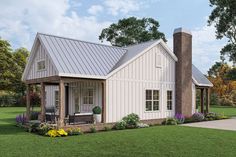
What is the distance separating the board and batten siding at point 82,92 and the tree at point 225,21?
22.9 metres

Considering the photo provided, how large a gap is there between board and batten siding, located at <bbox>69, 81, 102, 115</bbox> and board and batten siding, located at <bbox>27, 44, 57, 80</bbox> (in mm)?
2949

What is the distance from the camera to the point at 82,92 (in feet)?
66.0

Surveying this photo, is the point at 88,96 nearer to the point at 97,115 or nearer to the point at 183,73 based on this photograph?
the point at 97,115

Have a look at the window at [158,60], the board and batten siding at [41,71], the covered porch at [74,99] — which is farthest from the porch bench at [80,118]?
the window at [158,60]

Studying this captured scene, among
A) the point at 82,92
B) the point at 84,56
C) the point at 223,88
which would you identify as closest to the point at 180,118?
the point at 82,92

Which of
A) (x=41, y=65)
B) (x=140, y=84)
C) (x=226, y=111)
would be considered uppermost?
(x=41, y=65)

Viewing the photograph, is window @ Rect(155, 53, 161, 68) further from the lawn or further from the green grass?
the green grass

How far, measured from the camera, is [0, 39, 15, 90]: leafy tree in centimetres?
5017

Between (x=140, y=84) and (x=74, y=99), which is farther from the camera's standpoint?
(x=74, y=99)

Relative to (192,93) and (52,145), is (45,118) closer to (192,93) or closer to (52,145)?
(52,145)

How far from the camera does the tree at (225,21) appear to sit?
3472cm

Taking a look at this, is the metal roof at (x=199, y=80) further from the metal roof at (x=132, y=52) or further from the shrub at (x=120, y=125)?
the shrub at (x=120, y=125)

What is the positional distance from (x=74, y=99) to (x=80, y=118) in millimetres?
4719

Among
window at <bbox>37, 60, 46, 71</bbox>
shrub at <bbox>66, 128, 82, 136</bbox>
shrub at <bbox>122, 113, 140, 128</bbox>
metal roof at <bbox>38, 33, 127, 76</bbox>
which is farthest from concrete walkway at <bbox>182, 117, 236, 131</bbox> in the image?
window at <bbox>37, 60, 46, 71</bbox>
